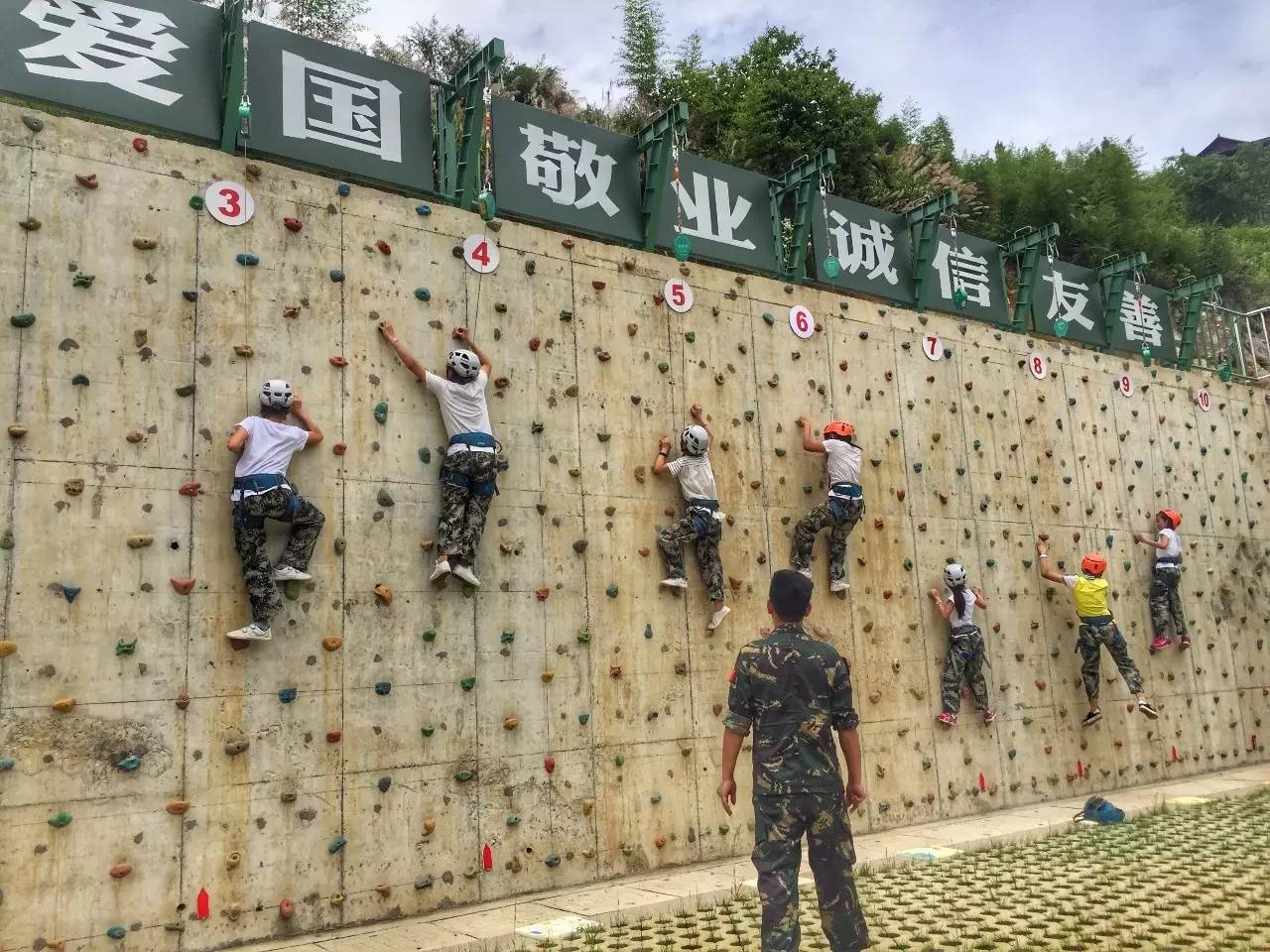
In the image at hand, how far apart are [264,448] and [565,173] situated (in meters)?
3.60

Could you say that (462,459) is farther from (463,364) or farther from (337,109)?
(337,109)

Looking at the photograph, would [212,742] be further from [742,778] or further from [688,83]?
[688,83]

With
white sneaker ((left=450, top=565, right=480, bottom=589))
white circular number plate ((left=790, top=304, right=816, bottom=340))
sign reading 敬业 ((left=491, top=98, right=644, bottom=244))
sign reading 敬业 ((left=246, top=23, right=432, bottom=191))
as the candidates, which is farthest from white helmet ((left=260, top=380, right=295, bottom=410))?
white circular number plate ((left=790, top=304, right=816, bottom=340))

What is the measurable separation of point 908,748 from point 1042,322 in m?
5.82

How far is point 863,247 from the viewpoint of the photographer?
34.2ft

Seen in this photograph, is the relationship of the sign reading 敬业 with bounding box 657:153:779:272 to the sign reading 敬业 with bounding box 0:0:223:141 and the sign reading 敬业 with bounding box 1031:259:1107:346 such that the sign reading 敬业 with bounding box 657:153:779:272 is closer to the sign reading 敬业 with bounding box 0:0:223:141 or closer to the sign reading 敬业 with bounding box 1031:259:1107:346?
the sign reading 敬业 with bounding box 0:0:223:141

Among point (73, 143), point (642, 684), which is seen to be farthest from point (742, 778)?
point (73, 143)

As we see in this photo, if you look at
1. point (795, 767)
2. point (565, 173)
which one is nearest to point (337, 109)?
point (565, 173)

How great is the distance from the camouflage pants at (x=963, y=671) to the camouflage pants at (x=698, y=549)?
9.14 feet

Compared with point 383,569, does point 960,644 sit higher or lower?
lower

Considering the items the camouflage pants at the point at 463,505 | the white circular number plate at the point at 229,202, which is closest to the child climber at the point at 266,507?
the camouflage pants at the point at 463,505

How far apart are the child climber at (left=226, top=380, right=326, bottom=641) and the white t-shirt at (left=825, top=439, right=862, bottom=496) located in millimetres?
4482

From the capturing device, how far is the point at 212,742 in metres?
5.76

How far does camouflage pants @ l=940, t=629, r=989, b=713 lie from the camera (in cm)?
933
